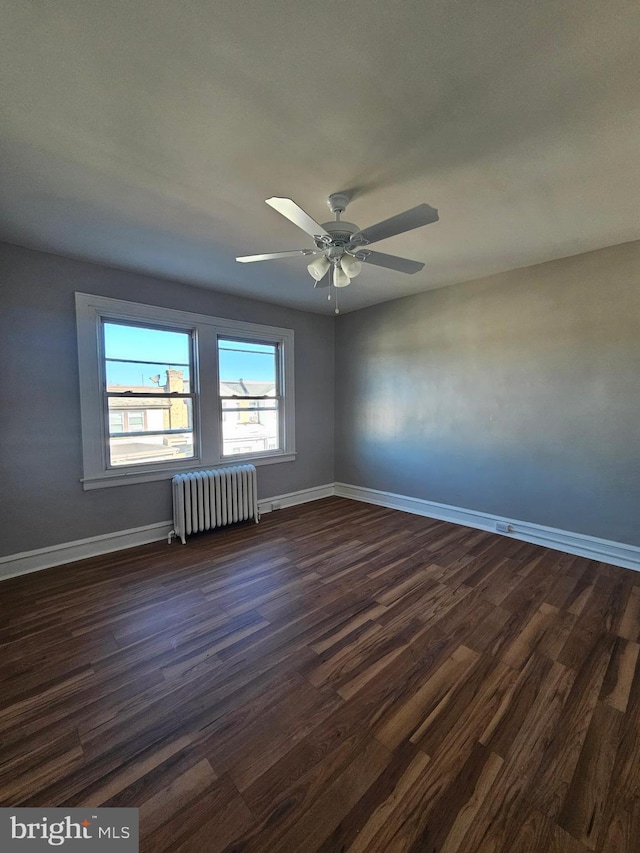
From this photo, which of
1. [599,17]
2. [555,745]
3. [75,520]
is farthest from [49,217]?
[555,745]

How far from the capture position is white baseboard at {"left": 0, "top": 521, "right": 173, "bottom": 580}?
2.92m

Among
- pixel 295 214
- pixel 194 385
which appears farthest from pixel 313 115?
pixel 194 385

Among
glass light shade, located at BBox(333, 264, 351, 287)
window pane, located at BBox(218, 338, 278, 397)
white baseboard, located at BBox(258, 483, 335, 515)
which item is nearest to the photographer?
glass light shade, located at BBox(333, 264, 351, 287)

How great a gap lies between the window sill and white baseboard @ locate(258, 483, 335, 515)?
530 mm

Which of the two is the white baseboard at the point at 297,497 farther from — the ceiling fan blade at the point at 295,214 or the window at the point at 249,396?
the ceiling fan blade at the point at 295,214

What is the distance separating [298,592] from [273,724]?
1082mm

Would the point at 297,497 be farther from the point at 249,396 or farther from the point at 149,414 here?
the point at 149,414

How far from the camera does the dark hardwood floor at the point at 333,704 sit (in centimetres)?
120

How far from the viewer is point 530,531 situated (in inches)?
139

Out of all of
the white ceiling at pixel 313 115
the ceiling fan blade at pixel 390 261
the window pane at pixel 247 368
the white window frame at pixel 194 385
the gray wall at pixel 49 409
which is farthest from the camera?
the window pane at pixel 247 368

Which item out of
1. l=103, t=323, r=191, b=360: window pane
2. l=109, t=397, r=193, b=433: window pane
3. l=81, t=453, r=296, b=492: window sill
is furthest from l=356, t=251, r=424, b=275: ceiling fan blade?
l=81, t=453, r=296, b=492: window sill

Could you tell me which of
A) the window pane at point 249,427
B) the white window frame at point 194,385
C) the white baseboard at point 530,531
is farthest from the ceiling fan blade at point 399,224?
the white baseboard at point 530,531

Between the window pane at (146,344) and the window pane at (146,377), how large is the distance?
6 cm

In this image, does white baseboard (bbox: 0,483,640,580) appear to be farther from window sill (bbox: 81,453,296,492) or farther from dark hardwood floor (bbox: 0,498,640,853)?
window sill (bbox: 81,453,296,492)
